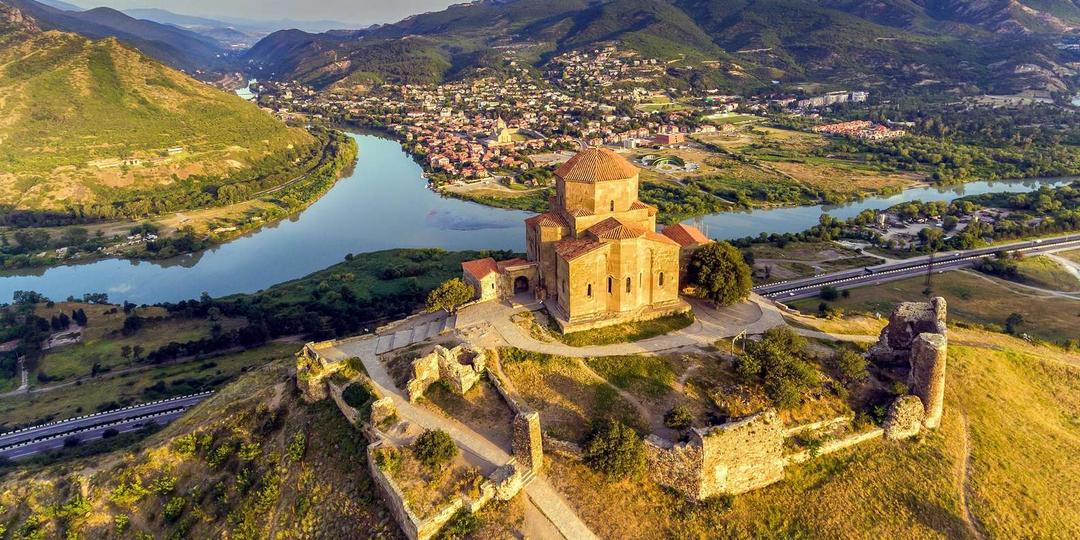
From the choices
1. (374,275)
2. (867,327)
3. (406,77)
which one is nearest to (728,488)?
(867,327)

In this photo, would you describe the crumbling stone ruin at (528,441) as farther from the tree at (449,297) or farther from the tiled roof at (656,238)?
the tiled roof at (656,238)

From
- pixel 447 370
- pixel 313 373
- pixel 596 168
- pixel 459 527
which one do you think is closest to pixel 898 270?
pixel 596 168

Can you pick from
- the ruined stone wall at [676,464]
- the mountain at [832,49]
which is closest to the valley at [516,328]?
the ruined stone wall at [676,464]

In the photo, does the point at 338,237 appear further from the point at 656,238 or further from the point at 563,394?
the point at 563,394

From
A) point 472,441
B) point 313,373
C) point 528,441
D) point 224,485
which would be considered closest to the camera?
point 528,441

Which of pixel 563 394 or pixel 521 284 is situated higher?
pixel 521 284
